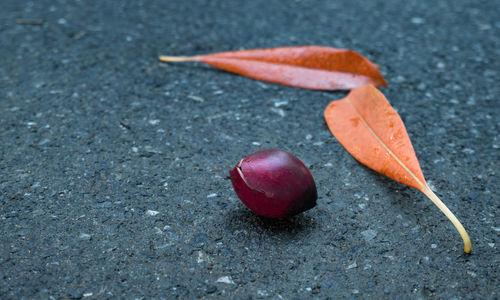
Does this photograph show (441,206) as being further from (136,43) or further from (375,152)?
(136,43)

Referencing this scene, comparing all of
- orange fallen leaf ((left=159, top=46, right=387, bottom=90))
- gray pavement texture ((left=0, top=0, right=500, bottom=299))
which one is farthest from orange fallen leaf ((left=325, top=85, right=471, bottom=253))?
orange fallen leaf ((left=159, top=46, right=387, bottom=90))

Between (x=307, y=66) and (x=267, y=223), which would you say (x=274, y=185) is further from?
(x=307, y=66)

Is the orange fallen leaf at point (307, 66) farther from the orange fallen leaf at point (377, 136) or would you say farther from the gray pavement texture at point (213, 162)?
the orange fallen leaf at point (377, 136)

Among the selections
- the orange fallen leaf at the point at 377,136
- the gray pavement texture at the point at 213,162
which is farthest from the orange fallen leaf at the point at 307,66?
the orange fallen leaf at the point at 377,136

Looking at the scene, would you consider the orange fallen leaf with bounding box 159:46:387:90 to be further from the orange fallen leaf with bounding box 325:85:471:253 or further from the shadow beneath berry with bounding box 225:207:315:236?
the shadow beneath berry with bounding box 225:207:315:236

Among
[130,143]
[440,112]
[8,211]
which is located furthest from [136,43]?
[440,112]

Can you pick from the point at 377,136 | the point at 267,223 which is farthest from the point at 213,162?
the point at 377,136
